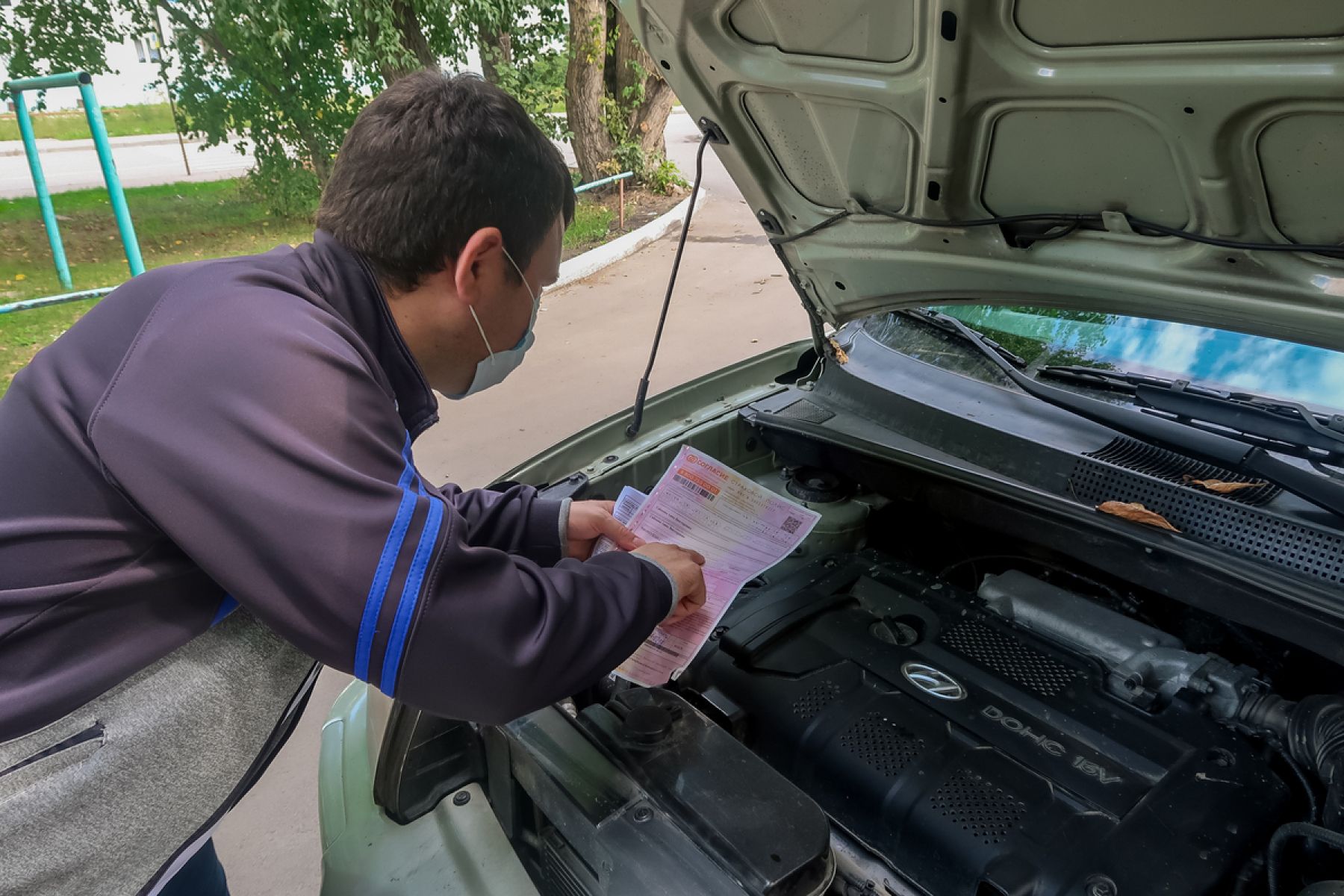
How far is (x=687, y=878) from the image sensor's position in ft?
3.64

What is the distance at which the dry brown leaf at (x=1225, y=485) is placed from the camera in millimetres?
1590

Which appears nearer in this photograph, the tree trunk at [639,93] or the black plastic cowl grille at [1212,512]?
the black plastic cowl grille at [1212,512]

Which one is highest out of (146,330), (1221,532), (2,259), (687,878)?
(146,330)

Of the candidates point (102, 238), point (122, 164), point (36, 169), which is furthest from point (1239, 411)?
point (122, 164)

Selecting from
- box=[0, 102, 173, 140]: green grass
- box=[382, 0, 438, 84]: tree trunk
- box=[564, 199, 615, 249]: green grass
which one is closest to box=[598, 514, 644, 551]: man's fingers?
box=[564, 199, 615, 249]: green grass

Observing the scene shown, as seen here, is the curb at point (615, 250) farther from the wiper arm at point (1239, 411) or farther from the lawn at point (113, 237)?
the wiper arm at point (1239, 411)

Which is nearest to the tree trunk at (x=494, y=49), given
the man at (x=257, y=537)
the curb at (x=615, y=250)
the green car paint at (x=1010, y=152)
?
the curb at (x=615, y=250)

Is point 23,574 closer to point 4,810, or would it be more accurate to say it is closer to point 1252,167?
point 4,810

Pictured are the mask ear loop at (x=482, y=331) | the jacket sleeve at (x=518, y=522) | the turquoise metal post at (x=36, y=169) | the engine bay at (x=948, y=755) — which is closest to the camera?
the engine bay at (x=948, y=755)

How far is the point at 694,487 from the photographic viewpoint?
177 cm

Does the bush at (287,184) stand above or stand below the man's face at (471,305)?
below

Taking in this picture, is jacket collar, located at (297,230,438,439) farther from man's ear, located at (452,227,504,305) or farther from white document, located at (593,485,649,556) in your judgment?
white document, located at (593,485,649,556)

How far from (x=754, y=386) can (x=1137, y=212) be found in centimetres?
122

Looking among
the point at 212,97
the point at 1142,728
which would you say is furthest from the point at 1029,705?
the point at 212,97
